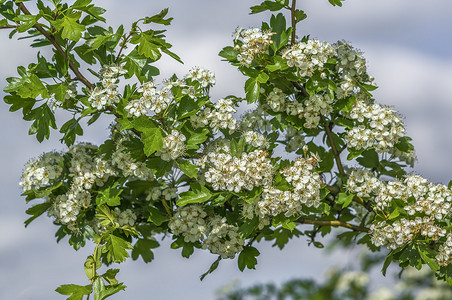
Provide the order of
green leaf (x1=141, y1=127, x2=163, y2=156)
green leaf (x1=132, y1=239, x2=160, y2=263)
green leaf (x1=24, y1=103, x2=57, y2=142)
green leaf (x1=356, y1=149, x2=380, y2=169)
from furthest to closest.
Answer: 1. green leaf (x1=132, y1=239, x2=160, y2=263)
2. green leaf (x1=356, y1=149, x2=380, y2=169)
3. green leaf (x1=24, y1=103, x2=57, y2=142)
4. green leaf (x1=141, y1=127, x2=163, y2=156)

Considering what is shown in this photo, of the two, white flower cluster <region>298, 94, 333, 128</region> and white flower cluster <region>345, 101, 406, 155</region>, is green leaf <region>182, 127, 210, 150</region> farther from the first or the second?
white flower cluster <region>345, 101, 406, 155</region>

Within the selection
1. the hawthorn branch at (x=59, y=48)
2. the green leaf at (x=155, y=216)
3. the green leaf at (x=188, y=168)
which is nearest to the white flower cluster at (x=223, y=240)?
the green leaf at (x=155, y=216)

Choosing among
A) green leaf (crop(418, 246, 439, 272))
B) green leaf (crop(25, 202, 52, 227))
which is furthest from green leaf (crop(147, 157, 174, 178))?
green leaf (crop(418, 246, 439, 272))

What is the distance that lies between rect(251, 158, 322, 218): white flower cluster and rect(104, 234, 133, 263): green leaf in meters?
0.75

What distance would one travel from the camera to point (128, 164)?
3191mm

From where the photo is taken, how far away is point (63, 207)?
127 inches

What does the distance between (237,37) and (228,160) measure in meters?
0.73

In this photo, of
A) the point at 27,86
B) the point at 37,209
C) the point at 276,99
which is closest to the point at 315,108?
the point at 276,99

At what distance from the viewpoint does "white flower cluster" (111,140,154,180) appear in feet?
10.5

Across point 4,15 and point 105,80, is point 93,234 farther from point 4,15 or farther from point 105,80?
point 4,15

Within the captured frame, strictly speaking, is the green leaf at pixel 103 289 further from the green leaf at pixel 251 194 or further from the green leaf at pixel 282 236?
the green leaf at pixel 282 236

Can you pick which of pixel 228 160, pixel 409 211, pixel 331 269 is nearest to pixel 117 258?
pixel 228 160

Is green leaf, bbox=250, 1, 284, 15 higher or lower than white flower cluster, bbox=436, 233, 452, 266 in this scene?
higher

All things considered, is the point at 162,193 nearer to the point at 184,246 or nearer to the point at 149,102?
the point at 184,246
